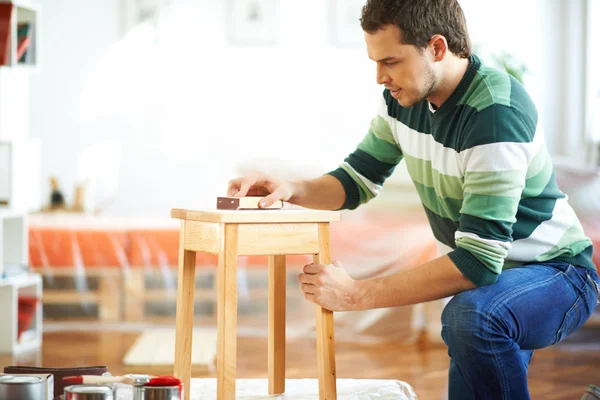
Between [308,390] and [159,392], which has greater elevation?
[159,392]

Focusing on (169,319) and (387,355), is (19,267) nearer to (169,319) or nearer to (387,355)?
(169,319)

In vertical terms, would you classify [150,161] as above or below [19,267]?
above

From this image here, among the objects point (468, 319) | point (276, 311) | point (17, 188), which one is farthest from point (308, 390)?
point (17, 188)

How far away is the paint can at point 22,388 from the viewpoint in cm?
120

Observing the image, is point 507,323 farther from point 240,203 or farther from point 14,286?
point 14,286

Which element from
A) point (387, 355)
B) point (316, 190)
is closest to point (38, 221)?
point (387, 355)

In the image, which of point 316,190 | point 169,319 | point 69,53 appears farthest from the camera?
point 69,53

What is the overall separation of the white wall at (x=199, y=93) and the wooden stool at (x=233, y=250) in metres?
3.05

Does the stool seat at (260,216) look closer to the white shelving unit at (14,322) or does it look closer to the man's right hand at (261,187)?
the man's right hand at (261,187)

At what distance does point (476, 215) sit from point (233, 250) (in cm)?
43

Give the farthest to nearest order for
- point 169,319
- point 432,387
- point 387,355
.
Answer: point 169,319
point 387,355
point 432,387

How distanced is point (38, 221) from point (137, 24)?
149 centimetres

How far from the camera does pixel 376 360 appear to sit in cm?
288

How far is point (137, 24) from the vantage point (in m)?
4.65
